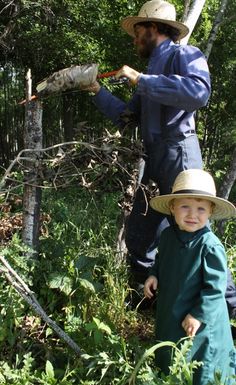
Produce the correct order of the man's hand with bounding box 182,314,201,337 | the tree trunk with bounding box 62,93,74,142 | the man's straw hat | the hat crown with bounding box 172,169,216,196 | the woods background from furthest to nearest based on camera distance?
1. the tree trunk with bounding box 62,93,74,142
2. the man's straw hat
3. the woods background
4. the hat crown with bounding box 172,169,216,196
5. the man's hand with bounding box 182,314,201,337

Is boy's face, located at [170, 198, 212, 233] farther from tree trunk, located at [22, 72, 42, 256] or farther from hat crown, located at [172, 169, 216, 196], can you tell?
tree trunk, located at [22, 72, 42, 256]

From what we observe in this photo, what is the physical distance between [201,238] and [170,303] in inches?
13.7

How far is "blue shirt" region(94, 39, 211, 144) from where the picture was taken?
2377 mm

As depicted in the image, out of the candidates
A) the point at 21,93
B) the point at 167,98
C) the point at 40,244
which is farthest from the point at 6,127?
the point at 167,98

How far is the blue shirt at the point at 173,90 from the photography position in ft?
7.80

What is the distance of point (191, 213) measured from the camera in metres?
2.18

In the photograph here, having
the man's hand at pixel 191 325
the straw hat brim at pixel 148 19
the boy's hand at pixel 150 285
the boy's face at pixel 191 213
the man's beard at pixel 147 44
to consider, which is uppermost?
the straw hat brim at pixel 148 19

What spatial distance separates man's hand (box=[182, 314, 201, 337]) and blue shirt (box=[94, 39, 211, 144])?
105cm

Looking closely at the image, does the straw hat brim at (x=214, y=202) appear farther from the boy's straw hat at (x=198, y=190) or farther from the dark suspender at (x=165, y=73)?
the dark suspender at (x=165, y=73)

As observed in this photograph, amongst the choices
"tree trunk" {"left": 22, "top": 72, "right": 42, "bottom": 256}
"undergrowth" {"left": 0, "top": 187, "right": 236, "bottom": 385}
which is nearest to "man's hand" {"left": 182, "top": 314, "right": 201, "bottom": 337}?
"undergrowth" {"left": 0, "top": 187, "right": 236, "bottom": 385}

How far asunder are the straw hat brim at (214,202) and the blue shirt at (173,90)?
1.50 ft

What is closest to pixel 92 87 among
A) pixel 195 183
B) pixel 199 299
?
pixel 195 183

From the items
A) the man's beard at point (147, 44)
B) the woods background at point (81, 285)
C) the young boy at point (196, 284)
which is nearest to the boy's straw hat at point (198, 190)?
the young boy at point (196, 284)

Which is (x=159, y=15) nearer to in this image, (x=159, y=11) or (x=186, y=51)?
(x=159, y=11)
